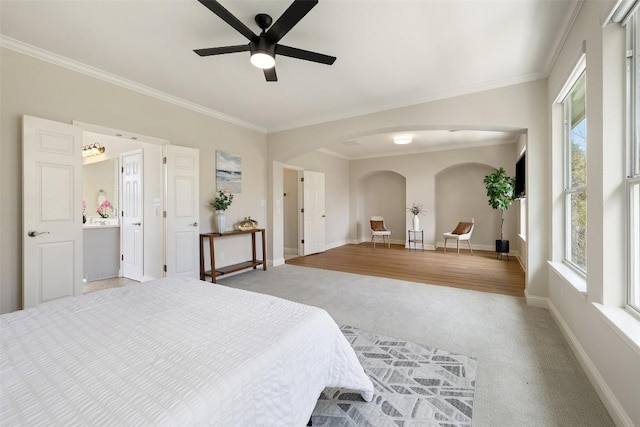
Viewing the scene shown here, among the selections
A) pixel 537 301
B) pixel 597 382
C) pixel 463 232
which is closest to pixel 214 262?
pixel 597 382

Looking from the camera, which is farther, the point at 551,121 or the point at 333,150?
the point at 333,150

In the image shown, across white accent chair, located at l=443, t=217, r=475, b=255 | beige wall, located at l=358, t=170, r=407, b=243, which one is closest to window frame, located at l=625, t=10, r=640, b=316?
white accent chair, located at l=443, t=217, r=475, b=255

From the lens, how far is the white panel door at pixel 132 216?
4270 millimetres

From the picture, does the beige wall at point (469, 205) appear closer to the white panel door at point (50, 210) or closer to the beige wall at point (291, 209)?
the beige wall at point (291, 209)

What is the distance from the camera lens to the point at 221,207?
14.3 feet

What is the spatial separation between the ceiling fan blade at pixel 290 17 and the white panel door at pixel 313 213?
448 centimetres

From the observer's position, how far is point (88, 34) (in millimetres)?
2441

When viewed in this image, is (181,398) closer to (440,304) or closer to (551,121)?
(440,304)

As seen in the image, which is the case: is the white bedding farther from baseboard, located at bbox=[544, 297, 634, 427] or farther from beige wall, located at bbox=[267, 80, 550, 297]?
beige wall, located at bbox=[267, 80, 550, 297]

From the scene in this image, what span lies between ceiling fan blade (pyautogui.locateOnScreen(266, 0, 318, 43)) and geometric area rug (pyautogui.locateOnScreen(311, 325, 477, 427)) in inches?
97.3

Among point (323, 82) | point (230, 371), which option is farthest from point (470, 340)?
point (323, 82)

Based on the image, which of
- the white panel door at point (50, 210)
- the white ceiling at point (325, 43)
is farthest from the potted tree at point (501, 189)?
the white panel door at point (50, 210)

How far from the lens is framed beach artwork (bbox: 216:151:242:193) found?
452 cm

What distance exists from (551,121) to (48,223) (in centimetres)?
537
